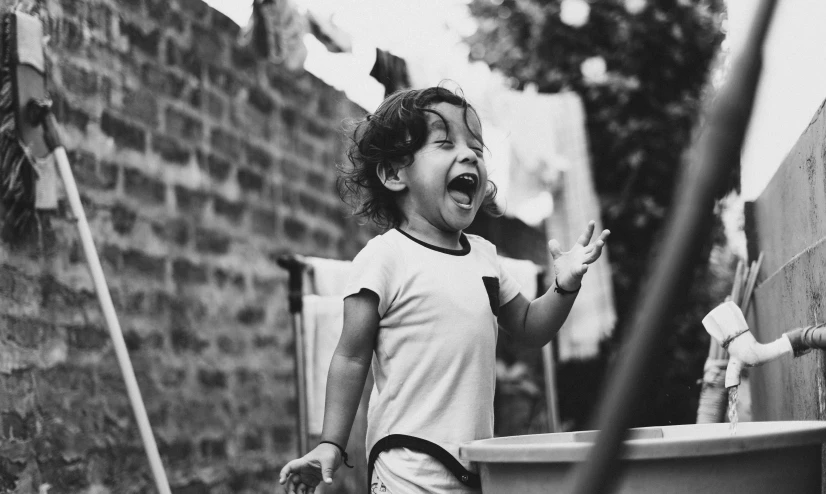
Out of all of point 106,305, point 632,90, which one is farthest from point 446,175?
point 632,90

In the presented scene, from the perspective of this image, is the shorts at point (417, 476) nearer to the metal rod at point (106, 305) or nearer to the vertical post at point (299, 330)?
the metal rod at point (106, 305)

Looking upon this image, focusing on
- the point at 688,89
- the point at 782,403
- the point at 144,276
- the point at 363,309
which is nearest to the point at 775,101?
the point at 782,403

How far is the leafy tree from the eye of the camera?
7020 mm

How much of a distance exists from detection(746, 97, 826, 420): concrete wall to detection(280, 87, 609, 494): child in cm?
42

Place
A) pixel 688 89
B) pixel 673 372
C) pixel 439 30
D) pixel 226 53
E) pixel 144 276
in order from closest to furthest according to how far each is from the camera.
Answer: pixel 144 276, pixel 226 53, pixel 673 372, pixel 688 89, pixel 439 30

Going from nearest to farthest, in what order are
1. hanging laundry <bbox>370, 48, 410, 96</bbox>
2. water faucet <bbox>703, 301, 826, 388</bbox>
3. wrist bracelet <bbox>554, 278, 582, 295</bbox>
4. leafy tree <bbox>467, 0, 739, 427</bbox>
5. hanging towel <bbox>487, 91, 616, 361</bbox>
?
water faucet <bbox>703, 301, 826, 388</bbox> → wrist bracelet <bbox>554, 278, 582, 295</bbox> → hanging laundry <bbox>370, 48, 410, 96</bbox> → hanging towel <bbox>487, 91, 616, 361</bbox> → leafy tree <bbox>467, 0, 739, 427</bbox>

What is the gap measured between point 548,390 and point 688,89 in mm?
3844

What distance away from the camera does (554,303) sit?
189 cm

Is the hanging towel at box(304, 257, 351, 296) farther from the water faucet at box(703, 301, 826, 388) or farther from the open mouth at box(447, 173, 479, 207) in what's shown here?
the water faucet at box(703, 301, 826, 388)

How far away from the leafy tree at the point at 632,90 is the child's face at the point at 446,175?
4.96 m

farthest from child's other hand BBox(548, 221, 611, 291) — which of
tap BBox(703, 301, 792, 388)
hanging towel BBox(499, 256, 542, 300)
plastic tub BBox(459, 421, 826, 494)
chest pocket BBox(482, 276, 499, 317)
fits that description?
hanging towel BBox(499, 256, 542, 300)

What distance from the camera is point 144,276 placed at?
3.37 meters

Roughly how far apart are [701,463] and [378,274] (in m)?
0.80

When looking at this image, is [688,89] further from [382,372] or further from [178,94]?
[382,372]
